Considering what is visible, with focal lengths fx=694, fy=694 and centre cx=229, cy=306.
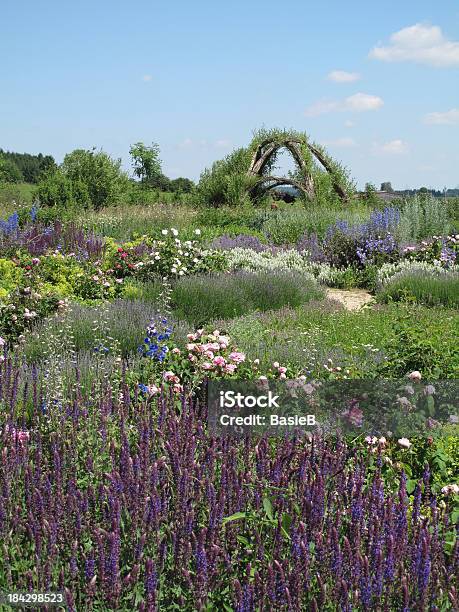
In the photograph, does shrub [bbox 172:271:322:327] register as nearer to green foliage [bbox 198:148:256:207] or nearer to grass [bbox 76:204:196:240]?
grass [bbox 76:204:196:240]

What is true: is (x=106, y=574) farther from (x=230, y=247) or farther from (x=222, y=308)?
(x=230, y=247)

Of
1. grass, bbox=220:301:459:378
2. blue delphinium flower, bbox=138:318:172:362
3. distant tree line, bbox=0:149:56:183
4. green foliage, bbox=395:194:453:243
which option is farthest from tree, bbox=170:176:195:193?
blue delphinium flower, bbox=138:318:172:362

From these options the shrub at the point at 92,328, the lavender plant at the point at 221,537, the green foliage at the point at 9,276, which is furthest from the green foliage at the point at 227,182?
the lavender plant at the point at 221,537

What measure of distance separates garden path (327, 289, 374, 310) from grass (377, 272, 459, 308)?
381 millimetres

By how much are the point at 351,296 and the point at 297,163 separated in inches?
502

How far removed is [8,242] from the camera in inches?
458

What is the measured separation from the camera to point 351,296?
1131 centimetres

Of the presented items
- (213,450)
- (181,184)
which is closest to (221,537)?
(213,450)

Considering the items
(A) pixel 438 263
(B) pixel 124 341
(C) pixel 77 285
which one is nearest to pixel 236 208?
(A) pixel 438 263

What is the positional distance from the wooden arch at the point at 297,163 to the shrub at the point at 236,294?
12.7 m

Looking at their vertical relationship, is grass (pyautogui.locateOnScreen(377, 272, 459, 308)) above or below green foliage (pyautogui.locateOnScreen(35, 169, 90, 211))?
below

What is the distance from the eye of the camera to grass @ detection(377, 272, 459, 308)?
9.73 m

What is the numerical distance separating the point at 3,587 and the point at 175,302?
6186 mm

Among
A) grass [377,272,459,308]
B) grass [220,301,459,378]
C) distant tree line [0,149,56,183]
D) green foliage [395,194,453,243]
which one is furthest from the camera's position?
distant tree line [0,149,56,183]
